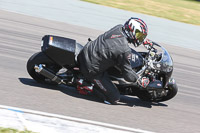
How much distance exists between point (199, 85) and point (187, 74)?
2.84 feet

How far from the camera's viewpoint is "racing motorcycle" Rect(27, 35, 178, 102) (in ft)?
21.1

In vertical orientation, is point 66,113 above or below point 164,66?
below

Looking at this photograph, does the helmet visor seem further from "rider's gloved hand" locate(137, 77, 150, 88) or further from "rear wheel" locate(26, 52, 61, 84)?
"rear wheel" locate(26, 52, 61, 84)

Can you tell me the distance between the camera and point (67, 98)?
6488mm

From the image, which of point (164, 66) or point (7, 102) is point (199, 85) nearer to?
point (164, 66)

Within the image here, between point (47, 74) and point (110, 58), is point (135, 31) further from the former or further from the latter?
point (47, 74)

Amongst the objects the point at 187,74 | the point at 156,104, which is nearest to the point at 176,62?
the point at 187,74

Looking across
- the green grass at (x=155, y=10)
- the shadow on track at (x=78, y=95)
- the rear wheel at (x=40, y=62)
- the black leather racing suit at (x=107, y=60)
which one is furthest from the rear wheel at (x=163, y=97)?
the green grass at (x=155, y=10)

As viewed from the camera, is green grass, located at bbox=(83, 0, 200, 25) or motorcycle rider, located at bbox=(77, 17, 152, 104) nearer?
motorcycle rider, located at bbox=(77, 17, 152, 104)

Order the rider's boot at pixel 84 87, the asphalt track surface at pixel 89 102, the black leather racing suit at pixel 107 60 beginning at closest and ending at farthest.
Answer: the asphalt track surface at pixel 89 102
the black leather racing suit at pixel 107 60
the rider's boot at pixel 84 87

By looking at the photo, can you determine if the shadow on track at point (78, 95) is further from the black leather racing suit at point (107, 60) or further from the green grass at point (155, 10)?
the green grass at point (155, 10)

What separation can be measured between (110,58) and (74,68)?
2.35ft

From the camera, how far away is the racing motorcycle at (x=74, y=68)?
253 inches

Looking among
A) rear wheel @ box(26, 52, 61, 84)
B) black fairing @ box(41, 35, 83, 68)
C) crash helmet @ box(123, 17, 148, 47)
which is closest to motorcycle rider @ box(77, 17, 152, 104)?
crash helmet @ box(123, 17, 148, 47)
